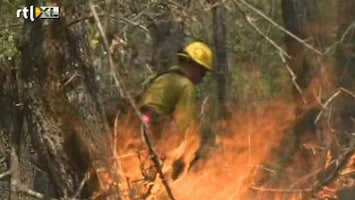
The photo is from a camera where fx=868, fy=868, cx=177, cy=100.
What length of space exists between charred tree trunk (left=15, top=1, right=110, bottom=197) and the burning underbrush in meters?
0.23

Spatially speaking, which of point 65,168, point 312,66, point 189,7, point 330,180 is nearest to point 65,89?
point 65,168

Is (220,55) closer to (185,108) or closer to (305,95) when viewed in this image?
(305,95)

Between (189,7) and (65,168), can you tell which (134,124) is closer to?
(65,168)

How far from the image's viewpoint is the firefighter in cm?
617

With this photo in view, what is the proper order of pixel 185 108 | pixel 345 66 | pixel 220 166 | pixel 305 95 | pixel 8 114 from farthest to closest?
1. pixel 345 66
2. pixel 305 95
3. pixel 8 114
4. pixel 220 166
5. pixel 185 108

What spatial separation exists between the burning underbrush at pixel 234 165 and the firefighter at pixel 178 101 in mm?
108

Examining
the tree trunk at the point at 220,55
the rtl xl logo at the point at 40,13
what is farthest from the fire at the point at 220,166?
the tree trunk at the point at 220,55

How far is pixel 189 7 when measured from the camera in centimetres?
783

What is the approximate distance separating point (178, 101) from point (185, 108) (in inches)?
4.2

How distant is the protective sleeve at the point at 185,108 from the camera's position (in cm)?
633

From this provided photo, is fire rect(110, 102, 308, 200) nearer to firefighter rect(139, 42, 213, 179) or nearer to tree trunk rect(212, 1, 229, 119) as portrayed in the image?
firefighter rect(139, 42, 213, 179)

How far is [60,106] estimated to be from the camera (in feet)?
16.6

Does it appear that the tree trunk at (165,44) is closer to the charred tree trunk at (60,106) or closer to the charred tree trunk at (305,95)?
the charred tree trunk at (305,95)

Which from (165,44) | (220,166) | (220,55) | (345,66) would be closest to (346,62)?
(345,66)
